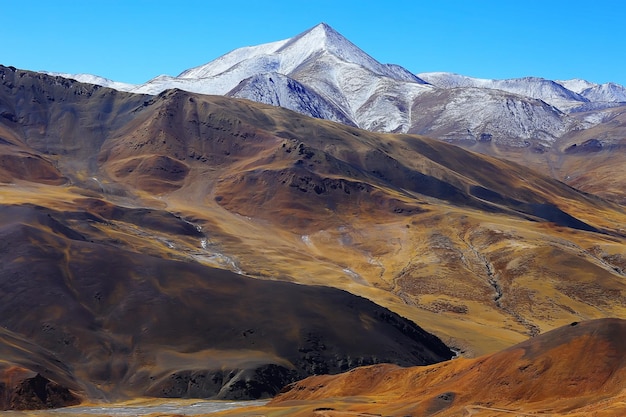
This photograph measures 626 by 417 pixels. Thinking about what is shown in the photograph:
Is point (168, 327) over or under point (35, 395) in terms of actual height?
over

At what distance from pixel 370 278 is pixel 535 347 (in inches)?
4686

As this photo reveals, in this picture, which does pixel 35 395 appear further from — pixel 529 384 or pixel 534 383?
pixel 534 383

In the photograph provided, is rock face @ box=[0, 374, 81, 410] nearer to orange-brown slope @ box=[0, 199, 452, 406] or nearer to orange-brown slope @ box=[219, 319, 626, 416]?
orange-brown slope @ box=[0, 199, 452, 406]

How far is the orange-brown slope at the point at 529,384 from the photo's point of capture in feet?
213

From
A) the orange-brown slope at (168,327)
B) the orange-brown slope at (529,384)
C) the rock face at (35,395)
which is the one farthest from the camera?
the orange-brown slope at (168,327)

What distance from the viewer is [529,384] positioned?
226 feet

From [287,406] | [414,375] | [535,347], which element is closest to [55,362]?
[287,406]

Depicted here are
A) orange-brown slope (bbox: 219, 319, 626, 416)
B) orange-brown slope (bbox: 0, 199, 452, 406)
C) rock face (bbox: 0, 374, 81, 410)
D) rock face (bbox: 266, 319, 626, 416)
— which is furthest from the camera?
orange-brown slope (bbox: 0, 199, 452, 406)

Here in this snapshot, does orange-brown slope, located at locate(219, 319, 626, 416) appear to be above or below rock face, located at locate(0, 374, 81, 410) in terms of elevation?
above

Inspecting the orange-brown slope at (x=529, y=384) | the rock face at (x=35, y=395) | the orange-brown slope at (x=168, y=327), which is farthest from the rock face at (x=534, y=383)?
the orange-brown slope at (x=168, y=327)

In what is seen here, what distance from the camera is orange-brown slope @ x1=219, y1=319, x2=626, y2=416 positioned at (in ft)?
213

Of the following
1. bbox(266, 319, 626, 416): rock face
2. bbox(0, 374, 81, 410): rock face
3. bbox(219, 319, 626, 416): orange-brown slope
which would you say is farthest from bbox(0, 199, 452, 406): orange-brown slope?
bbox(266, 319, 626, 416): rock face

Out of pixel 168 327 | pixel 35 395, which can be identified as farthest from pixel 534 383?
pixel 168 327

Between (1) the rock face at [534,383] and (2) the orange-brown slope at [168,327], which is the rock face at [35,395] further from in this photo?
(1) the rock face at [534,383]
